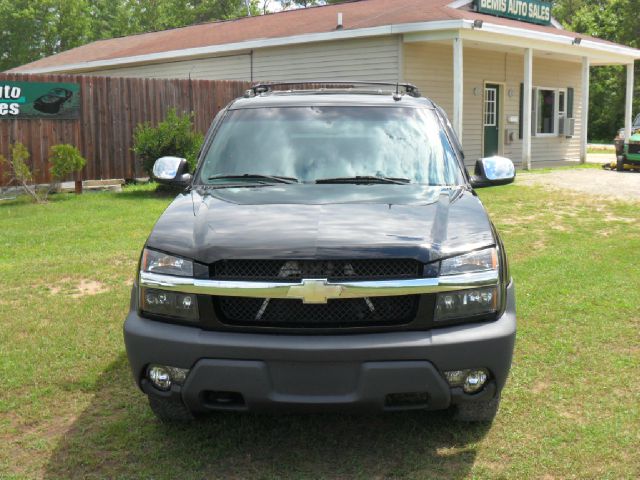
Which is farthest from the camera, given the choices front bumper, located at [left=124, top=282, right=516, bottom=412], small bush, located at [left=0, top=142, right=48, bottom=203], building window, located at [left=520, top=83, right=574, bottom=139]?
building window, located at [left=520, top=83, right=574, bottom=139]

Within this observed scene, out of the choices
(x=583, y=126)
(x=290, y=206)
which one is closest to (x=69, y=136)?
(x=290, y=206)

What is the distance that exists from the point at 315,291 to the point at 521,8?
18.9 metres

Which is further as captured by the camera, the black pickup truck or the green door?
the green door

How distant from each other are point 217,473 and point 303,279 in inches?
39.7

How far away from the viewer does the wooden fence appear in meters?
13.3

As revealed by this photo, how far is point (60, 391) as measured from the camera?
436 centimetres

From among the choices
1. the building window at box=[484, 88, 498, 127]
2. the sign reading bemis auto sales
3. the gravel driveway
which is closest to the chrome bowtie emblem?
the gravel driveway

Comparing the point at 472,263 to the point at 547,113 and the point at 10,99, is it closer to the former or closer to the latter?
the point at 10,99

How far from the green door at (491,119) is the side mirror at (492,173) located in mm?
16147

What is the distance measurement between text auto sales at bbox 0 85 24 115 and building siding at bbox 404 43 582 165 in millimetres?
8777

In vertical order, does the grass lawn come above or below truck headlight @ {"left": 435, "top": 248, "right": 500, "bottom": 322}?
below

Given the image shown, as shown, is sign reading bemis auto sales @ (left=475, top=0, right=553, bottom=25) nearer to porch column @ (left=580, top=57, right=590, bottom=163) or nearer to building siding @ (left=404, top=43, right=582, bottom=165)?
building siding @ (left=404, top=43, right=582, bottom=165)

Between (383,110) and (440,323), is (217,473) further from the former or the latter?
(383,110)

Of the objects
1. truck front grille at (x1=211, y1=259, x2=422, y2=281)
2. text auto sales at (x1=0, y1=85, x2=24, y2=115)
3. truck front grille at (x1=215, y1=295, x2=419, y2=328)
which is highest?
text auto sales at (x1=0, y1=85, x2=24, y2=115)
